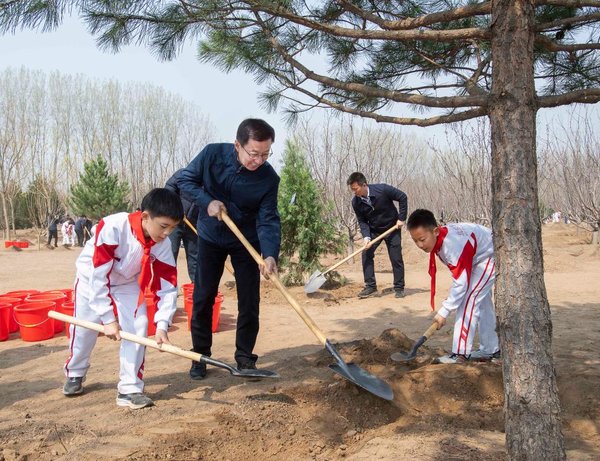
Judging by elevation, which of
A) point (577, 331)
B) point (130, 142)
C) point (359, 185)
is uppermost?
point (130, 142)

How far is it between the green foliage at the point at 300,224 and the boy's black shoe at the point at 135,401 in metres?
5.32

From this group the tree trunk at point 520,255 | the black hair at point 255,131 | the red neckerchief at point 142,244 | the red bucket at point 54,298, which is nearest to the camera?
the tree trunk at point 520,255

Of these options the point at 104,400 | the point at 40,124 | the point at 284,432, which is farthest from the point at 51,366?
the point at 40,124

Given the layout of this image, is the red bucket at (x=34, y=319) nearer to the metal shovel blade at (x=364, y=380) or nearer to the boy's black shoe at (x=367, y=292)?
the metal shovel blade at (x=364, y=380)

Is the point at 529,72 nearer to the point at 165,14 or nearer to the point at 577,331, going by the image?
the point at 165,14

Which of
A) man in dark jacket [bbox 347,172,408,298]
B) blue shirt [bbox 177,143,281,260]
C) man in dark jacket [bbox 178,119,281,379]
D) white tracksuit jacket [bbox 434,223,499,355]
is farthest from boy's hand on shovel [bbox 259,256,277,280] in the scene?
man in dark jacket [bbox 347,172,408,298]

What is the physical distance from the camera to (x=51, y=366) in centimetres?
407

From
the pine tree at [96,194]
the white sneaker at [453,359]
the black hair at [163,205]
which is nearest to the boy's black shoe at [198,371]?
the black hair at [163,205]

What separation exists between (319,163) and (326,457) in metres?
12.7

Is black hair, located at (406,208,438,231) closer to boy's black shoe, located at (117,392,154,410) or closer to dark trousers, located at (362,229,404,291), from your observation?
boy's black shoe, located at (117,392,154,410)

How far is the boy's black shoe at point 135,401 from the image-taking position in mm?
3018

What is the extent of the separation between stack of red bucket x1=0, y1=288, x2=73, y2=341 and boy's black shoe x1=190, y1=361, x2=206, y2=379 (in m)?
1.54

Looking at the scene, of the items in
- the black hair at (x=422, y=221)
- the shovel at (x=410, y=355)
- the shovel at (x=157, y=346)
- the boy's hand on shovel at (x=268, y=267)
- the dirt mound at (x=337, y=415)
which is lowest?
the dirt mound at (x=337, y=415)

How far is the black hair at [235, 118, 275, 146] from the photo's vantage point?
318 cm
